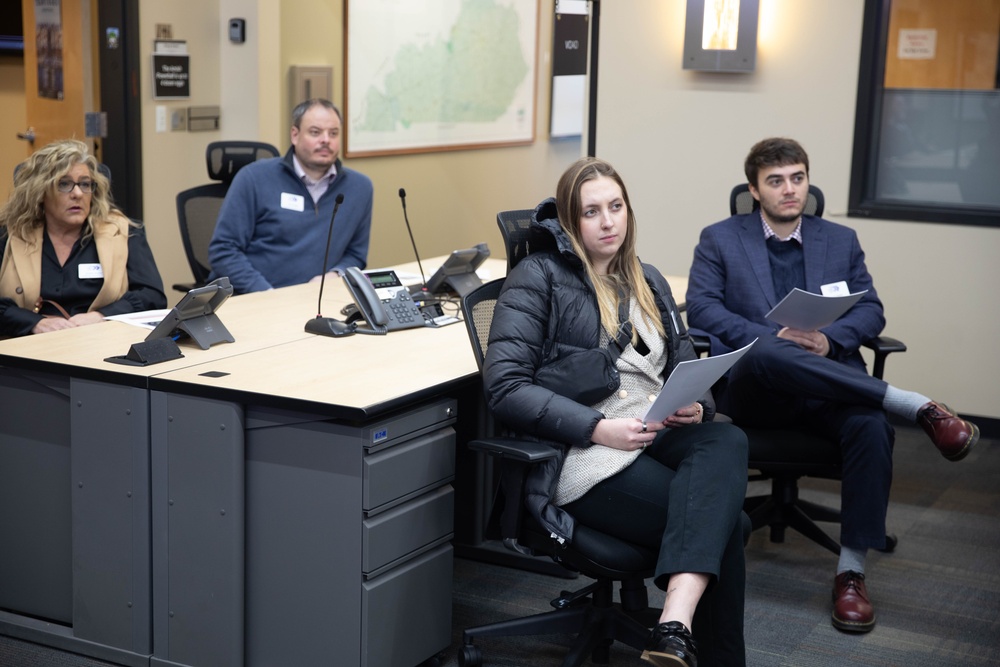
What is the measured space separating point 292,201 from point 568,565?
2.28 m

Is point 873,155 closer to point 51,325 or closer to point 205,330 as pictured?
point 205,330

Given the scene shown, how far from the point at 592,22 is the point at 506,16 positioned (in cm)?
279

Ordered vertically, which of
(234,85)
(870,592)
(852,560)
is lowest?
(870,592)

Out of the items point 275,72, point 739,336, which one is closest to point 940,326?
point 739,336

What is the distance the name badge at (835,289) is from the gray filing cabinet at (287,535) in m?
1.50

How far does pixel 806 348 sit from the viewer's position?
134 inches

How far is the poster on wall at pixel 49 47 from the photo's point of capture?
18.5 feet

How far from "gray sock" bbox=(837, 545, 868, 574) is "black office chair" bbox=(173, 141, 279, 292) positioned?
2648mm

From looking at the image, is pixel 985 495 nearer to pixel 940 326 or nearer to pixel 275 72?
pixel 940 326

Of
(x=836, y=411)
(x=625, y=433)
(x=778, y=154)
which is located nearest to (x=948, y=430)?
(x=836, y=411)

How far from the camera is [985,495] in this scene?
4188mm

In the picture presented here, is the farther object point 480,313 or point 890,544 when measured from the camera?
point 890,544

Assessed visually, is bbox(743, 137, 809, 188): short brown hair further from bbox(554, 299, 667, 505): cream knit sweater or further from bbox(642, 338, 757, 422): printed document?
bbox(642, 338, 757, 422): printed document

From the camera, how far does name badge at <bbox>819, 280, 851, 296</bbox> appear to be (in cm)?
353
